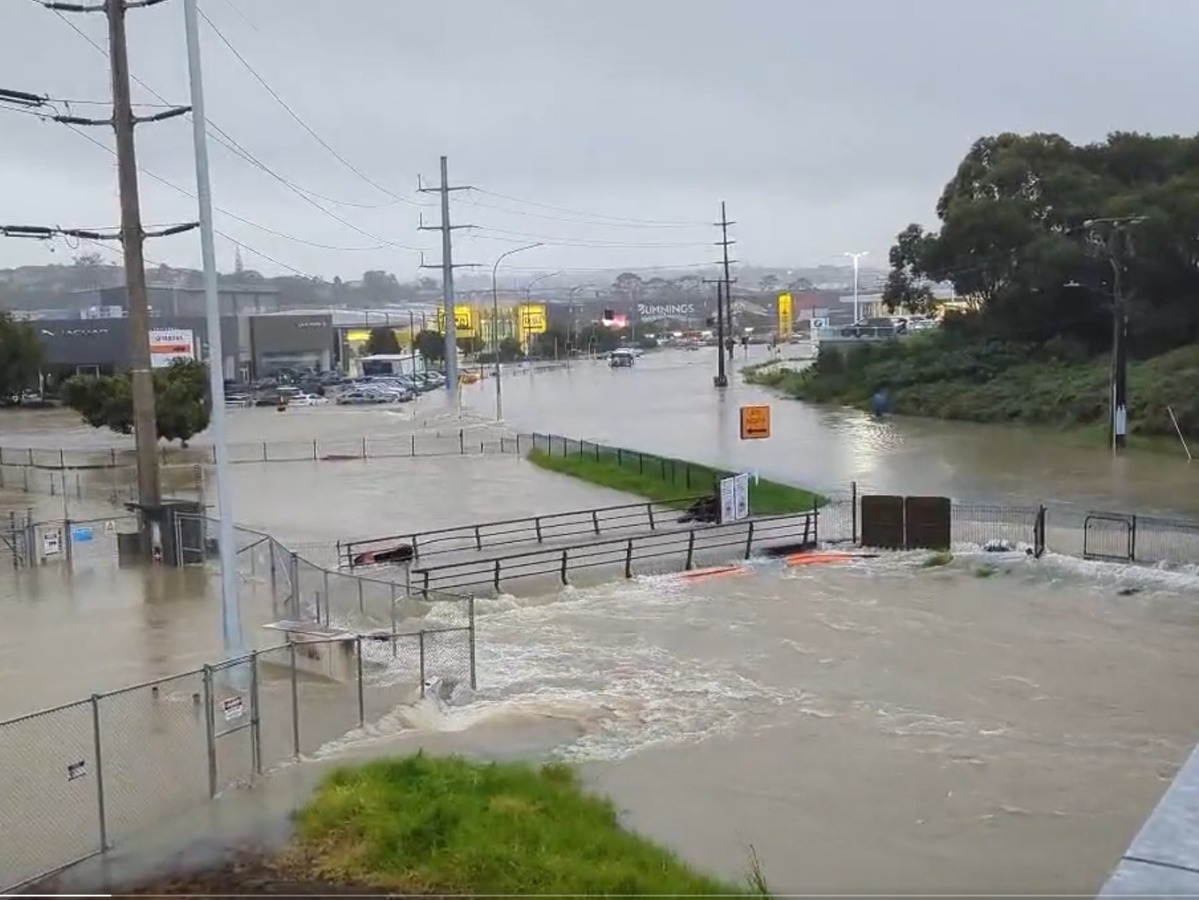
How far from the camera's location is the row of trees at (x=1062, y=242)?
236 ft

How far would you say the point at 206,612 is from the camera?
23.3m

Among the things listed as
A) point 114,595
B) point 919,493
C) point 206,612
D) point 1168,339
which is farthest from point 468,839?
point 1168,339

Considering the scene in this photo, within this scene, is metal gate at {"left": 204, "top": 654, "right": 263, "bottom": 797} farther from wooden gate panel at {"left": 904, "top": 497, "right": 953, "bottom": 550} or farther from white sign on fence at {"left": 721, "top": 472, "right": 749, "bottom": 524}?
white sign on fence at {"left": 721, "top": 472, "right": 749, "bottom": 524}

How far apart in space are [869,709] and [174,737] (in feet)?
27.2

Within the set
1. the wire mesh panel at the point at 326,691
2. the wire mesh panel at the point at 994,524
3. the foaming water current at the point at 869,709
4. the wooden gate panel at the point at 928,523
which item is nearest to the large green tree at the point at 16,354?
the wire mesh panel at the point at 994,524

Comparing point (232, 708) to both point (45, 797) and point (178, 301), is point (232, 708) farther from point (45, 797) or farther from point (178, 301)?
point (178, 301)

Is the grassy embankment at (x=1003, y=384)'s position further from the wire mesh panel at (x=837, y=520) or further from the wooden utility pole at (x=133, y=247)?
the wooden utility pole at (x=133, y=247)

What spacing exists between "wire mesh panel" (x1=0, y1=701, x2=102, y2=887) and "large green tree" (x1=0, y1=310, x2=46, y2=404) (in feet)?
243

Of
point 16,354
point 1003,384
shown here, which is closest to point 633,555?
point 1003,384

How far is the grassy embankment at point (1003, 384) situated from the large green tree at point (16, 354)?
4955cm

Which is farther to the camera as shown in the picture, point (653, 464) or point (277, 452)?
point (277, 452)

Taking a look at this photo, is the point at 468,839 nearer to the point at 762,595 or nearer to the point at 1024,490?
the point at 762,595

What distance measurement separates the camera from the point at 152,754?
13906 millimetres

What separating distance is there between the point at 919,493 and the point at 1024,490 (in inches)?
141
